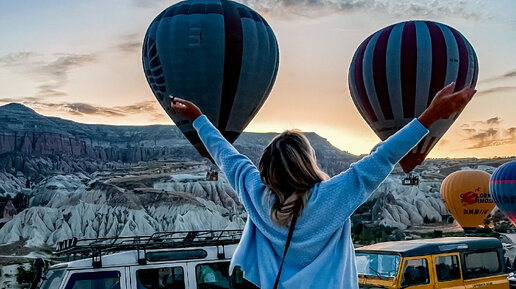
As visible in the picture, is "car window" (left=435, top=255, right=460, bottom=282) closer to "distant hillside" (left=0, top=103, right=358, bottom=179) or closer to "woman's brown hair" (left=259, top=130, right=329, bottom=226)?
"woman's brown hair" (left=259, top=130, right=329, bottom=226)

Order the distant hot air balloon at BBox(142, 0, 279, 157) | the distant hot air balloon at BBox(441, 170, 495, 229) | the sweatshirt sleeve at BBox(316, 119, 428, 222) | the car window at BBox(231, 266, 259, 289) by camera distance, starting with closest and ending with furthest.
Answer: the sweatshirt sleeve at BBox(316, 119, 428, 222) < the car window at BBox(231, 266, 259, 289) < the distant hot air balloon at BBox(142, 0, 279, 157) < the distant hot air balloon at BBox(441, 170, 495, 229)

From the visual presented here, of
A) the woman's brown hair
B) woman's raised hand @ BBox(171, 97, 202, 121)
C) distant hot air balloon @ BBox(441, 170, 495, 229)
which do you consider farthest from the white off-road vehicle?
distant hot air balloon @ BBox(441, 170, 495, 229)

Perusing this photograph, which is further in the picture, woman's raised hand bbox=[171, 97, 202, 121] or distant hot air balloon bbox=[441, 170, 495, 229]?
distant hot air balloon bbox=[441, 170, 495, 229]

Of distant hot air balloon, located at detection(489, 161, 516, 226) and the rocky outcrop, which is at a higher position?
the rocky outcrop

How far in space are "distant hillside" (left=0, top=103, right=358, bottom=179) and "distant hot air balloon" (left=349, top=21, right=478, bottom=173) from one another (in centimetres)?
11501

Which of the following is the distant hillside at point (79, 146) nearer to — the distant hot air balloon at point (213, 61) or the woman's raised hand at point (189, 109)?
the distant hot air balloon at point (213, 61)

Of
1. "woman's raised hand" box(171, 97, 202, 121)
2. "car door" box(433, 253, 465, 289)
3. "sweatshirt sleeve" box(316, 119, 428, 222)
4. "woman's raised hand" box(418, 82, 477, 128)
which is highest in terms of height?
"woman's raised hand" box(171, 97, 202, 121)

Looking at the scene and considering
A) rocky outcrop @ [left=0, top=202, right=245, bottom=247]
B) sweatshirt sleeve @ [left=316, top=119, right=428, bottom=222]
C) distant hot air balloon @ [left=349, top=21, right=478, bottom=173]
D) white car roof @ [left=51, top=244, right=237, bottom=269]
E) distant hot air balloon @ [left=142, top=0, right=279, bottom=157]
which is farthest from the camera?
rocky outcrop @ [left=0, top=202, right=245, bottom=247]

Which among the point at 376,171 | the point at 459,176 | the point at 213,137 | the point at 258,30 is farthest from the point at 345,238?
the point at 459,176

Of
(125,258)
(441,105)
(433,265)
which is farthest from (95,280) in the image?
(441,105)

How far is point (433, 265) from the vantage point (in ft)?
31.0

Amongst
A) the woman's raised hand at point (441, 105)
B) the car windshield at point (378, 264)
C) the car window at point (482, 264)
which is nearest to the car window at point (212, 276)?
the car windshield at point (378, 264)

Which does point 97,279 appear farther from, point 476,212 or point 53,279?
point 476,212

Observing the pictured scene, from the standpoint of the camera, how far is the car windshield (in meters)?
9.24
